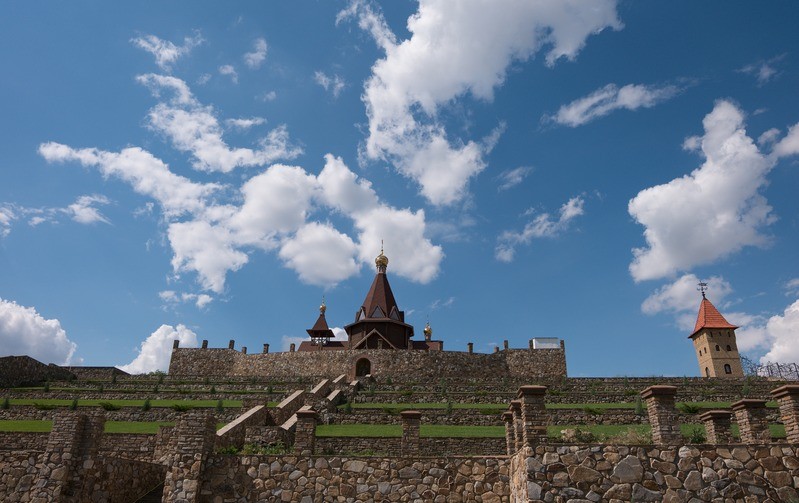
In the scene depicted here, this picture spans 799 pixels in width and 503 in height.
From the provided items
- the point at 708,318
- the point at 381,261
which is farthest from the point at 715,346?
the point at 381,261

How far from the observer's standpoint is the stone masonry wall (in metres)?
40.5

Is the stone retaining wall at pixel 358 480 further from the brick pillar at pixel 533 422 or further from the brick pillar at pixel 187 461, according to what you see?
the brick pillar at pixel 533 422

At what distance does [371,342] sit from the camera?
1806 inches

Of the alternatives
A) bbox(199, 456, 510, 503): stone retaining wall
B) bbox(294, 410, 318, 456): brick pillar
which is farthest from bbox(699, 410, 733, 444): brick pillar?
bbox(294, 410, 318, 456): brick pillar

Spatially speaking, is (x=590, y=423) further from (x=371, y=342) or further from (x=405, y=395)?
(x=371, y=342)

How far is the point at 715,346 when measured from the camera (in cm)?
5303

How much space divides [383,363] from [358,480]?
29.5m

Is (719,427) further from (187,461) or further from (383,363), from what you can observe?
(383,363)

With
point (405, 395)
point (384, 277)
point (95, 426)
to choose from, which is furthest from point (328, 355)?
point (95, 426)

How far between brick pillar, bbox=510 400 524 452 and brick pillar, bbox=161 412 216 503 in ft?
20.8

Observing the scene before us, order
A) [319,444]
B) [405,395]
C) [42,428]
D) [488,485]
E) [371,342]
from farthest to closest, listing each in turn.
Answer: [371,342] → [405,395] → [42,428] → [319,444] → [488,485]

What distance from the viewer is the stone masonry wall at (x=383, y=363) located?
40.5 meters

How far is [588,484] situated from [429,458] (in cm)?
328

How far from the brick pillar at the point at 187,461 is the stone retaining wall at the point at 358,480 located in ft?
0.82
